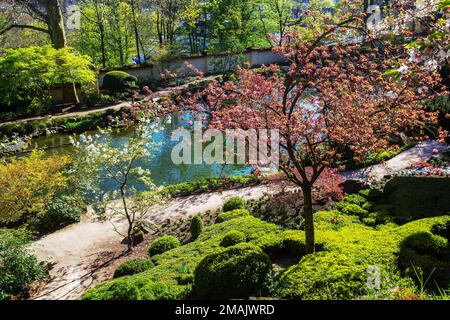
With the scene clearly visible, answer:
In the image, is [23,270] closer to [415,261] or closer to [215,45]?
[415,261]

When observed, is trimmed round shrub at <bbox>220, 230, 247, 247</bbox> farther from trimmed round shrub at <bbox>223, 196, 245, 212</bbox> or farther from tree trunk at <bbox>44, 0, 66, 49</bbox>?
tree trunk at <bbox>44, 0, 66, 49</bbox>

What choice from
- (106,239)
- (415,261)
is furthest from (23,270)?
(415,261)

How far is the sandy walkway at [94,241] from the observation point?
9109 millimetres

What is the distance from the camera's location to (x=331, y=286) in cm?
534

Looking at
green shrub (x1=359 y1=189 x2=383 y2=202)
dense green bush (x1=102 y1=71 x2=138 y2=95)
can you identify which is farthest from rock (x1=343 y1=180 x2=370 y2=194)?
dense green bush (x1=102 y1=71 x2=138 y2=95)

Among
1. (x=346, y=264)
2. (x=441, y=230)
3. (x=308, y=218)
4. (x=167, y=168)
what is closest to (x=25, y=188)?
(x=167, y=168)

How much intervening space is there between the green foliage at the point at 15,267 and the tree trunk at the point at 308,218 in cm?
624

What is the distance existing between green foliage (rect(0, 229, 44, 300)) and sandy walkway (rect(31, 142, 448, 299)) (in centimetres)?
39

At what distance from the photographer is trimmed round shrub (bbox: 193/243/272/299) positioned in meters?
5.67

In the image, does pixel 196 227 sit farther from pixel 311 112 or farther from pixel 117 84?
pixel 117 84

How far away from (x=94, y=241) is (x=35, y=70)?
16354mm

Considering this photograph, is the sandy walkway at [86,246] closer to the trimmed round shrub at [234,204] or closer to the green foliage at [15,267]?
the green foliage at [15,267]

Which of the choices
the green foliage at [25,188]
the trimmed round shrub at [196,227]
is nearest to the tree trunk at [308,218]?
the trimmed round shrub at [196,227]

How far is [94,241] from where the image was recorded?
444 inches
